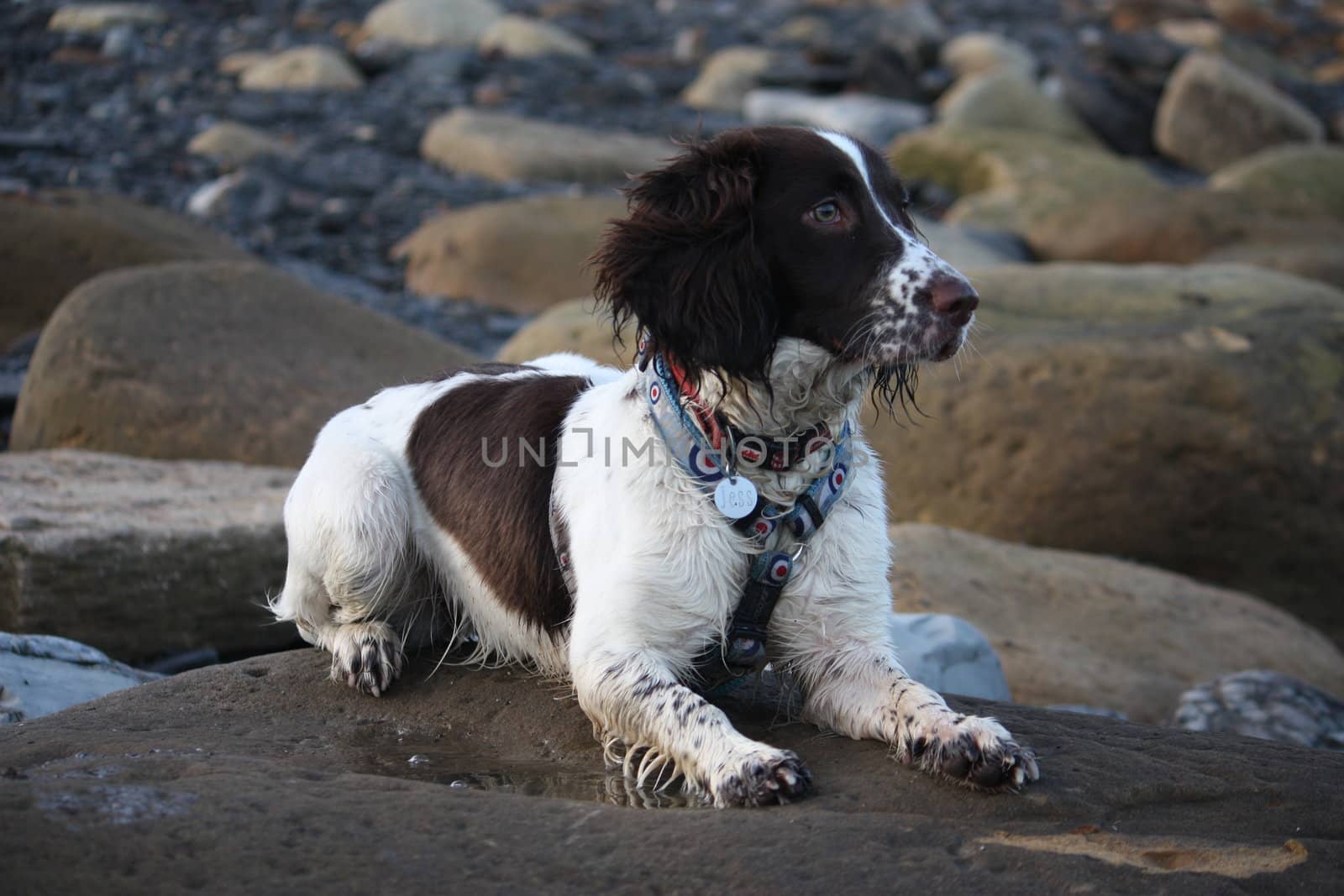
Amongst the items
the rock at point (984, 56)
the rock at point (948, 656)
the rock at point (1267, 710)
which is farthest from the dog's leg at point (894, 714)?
the rock at point (984, 56)

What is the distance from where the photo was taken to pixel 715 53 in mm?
25781

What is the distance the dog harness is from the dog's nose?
446 mm

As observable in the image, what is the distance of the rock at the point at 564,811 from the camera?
286 centimetres

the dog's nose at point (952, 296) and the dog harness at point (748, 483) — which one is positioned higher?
the dog's nose at point (952, 296)

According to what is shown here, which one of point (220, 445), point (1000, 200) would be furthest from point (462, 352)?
point (1000, 200)

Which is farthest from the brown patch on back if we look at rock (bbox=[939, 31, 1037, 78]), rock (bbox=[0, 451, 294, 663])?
rock (bbox=[939, 31, 1037, 78])

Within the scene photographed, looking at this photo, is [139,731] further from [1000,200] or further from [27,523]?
[1000,200]

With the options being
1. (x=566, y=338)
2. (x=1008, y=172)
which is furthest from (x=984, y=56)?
(x=566, y=338)

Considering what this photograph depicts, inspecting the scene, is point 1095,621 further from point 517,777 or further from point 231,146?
point 231,146

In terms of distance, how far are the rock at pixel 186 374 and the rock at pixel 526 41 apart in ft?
55.0

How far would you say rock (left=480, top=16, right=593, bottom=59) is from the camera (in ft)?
80.0

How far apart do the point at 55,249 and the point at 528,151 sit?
7201mm

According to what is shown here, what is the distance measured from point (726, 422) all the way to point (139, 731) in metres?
1.75

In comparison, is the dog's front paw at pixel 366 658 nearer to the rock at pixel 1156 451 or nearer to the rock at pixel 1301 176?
the rock at pixel 1156 451
